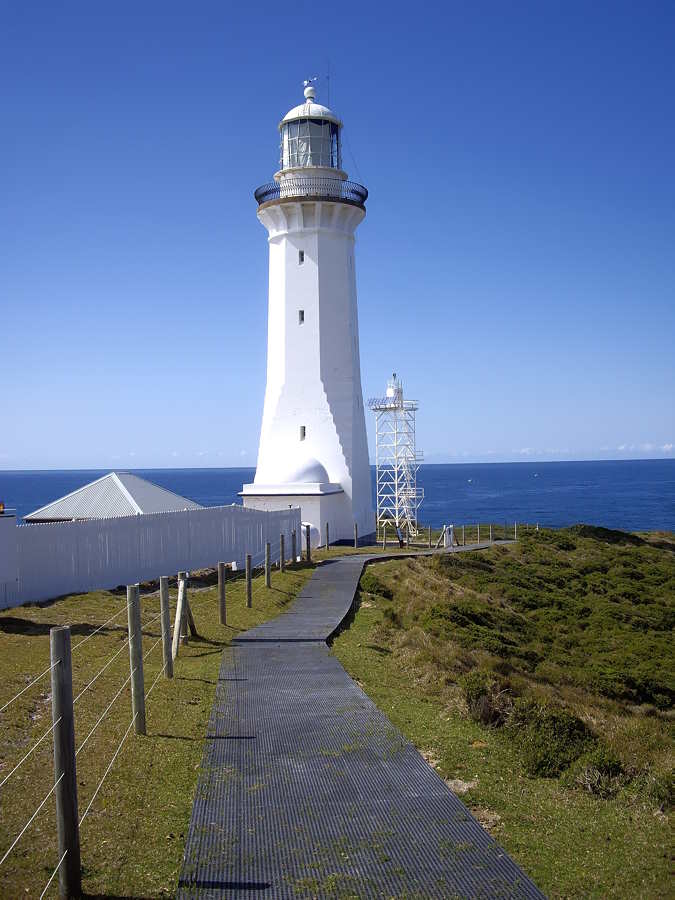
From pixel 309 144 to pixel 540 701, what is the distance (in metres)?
26.9

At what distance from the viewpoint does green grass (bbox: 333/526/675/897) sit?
5848 mm

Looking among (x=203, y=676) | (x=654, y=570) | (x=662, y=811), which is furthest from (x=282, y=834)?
(x=654, y=570)

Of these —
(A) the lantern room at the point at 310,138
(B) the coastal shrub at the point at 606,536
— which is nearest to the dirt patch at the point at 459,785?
(A) the lantern room at the point at 310,138

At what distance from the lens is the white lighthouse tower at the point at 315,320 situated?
32125 millimetres

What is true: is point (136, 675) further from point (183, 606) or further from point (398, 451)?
point (398, 451)

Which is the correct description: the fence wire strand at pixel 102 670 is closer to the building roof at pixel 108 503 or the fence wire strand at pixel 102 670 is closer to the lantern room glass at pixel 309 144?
the building roof at pixel 108 503

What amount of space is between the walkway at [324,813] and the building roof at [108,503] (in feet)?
43.3

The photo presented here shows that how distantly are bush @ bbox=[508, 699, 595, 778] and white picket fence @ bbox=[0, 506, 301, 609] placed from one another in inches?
437

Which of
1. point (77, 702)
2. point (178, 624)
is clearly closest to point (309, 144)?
point (178, 624)

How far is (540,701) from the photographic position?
10.0 metres

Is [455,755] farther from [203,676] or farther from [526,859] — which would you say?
[203,676]

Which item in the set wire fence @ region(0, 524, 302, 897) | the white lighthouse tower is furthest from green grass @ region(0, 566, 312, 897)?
the white lighthouse tower

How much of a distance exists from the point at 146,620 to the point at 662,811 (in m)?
10.3

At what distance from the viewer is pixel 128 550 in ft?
65.1
